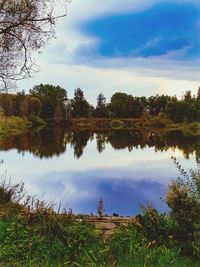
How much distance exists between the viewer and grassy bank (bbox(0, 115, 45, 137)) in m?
80.2

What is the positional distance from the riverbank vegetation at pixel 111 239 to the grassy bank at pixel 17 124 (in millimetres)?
63289

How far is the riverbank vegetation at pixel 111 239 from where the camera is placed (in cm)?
735

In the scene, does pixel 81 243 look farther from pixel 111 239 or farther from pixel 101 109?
pixel 101 109

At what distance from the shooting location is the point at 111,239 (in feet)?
26.0

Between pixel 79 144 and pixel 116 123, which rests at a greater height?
pixel 116 123

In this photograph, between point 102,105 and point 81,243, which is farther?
point 102,105

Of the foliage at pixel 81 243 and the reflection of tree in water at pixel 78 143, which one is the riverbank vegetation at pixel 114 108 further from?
the foliage at pixel 81 243

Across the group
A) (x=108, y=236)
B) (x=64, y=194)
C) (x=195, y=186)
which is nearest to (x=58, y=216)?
(x=108, y=236)

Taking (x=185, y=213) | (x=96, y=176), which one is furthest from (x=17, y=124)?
(x=185, y=213)

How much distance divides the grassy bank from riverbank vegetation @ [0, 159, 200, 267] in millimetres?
63289

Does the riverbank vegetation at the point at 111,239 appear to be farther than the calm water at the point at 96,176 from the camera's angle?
No

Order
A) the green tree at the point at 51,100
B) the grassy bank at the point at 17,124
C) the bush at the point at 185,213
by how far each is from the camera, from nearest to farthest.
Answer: the bush at the point at 185,213, the grassy bank at the point at 17,124, the green tree at the point at 51,100

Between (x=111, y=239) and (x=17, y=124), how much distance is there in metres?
91.8

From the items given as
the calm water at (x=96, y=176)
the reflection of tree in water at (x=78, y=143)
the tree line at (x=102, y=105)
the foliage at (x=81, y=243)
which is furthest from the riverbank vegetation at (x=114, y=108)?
the foliage at (x=81, y=243)
